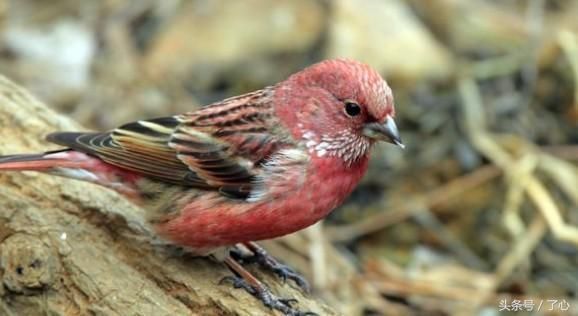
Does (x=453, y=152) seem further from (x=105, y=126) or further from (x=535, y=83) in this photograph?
(x=105, y=126)

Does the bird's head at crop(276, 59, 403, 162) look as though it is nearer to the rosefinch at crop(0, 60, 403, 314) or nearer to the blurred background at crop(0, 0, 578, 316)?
the rosefinch at crop(0, 60, 403, 314)

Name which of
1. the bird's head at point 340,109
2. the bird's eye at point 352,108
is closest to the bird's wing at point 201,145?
the bird's head at point 340,109

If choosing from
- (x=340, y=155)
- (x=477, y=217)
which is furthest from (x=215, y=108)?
(x=477, y=217)

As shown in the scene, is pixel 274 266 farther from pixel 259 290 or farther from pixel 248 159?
pixel 248 159

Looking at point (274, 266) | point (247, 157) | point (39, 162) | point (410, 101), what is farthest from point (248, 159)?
point (410, 101)

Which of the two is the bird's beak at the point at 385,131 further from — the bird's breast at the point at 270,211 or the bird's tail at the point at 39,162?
the bird's tail at the point at 39,162

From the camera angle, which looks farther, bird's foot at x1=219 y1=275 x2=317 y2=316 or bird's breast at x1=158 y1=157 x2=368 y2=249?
bird's foot at x1=219 y1=275 x2=317 y2=316

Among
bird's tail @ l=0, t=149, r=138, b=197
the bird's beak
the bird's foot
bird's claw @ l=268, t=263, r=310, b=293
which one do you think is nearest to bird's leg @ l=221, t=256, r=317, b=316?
the bird's foot
